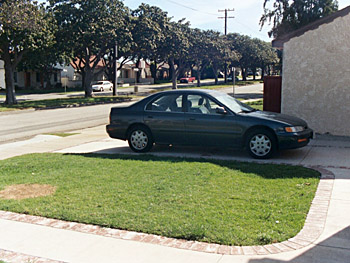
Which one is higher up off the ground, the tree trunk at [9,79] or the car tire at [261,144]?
the tree trunk at [9,79]

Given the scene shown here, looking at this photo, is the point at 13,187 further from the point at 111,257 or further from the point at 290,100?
the point at 290,100

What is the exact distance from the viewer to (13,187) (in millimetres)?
7188

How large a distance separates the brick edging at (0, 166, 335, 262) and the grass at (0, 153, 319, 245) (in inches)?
3.6

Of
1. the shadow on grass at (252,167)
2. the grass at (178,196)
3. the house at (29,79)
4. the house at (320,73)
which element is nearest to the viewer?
the grass at (178,196)

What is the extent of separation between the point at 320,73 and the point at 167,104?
5.10 meters

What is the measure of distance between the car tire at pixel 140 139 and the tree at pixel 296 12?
26.3m

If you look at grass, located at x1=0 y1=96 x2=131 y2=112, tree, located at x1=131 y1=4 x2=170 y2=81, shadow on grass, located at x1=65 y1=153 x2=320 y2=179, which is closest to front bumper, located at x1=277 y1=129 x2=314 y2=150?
shadow on grass, located at x1=65 y1=153 x2=320 y2=179

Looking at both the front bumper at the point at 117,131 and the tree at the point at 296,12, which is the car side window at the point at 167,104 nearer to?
the front bumper at the point at 117,131

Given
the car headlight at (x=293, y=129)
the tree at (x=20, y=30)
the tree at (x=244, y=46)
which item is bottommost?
the car headlight at (x=293, y=129)

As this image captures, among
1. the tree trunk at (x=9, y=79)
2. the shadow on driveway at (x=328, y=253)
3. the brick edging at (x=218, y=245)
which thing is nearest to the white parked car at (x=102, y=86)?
the tree trunk at (x=9, y=79)

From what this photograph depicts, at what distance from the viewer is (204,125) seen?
9.67 meters

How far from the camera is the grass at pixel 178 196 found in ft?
16.8

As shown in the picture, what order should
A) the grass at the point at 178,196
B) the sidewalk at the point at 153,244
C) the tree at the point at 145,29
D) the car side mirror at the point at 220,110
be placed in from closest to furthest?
the sidewalk at the point at 153,244 → the grass at the point at 178,196 → the car side mirror at the point at 220,110 → the tree at the point at 145,29

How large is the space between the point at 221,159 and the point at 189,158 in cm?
70
